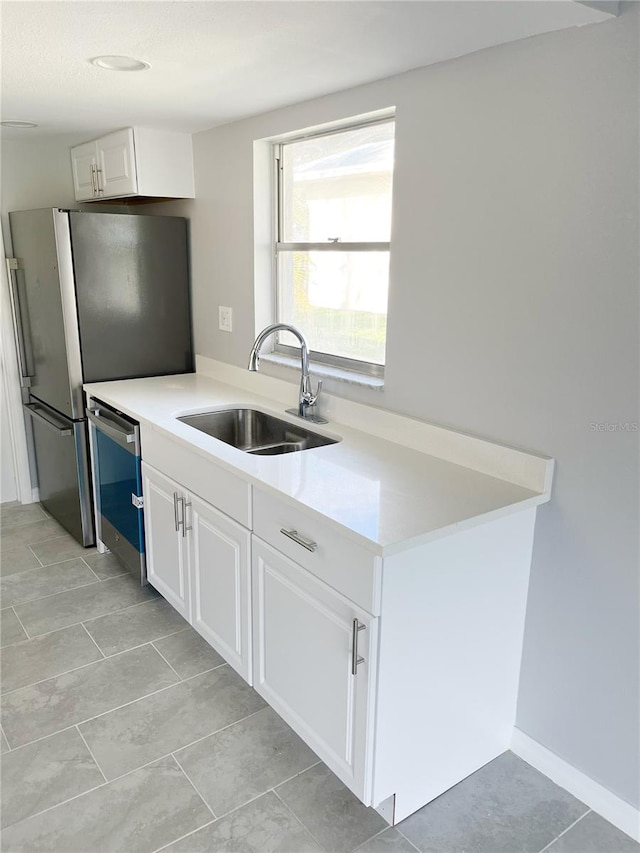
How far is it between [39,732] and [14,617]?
0.75 meters

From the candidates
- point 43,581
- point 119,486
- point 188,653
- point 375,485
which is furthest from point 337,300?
point 43,581

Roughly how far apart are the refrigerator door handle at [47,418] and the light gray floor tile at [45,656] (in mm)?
994

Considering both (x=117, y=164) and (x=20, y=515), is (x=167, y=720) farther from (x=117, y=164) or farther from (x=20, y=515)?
(x=117, y=164)

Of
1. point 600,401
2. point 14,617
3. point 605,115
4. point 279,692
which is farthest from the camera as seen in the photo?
point 14,617

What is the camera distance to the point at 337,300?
2562 millimetres

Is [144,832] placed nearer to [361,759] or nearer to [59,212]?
[361,759]

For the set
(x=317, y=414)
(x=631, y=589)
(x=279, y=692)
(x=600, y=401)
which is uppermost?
(x=600, y=401)

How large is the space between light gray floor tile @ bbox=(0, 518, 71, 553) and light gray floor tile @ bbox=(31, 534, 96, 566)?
6 centimetres

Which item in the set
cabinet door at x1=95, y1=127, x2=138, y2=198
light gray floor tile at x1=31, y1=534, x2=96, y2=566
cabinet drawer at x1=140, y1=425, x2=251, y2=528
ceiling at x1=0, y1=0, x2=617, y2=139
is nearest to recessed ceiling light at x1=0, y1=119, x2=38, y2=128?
cabinet door at x1=95, y1=127, x2=138, y2=198

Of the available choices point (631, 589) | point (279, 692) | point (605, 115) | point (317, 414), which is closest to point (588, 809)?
point (631, 589)

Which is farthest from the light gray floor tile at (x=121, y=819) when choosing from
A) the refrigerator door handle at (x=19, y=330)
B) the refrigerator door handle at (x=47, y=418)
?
the refrigerator door handle at (x=19, y=330)

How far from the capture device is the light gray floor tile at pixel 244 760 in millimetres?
1814

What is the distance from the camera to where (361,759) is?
1613mm

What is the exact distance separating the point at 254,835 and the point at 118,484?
1.61 m
